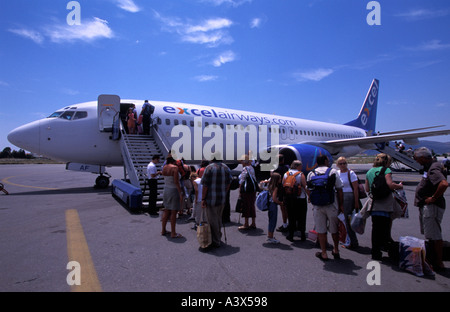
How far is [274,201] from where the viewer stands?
15.7ft

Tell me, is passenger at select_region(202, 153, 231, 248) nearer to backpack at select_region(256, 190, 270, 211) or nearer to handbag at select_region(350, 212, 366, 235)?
backpack at select_region(256, 190, 270, 211)

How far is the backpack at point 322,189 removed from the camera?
12.9ft

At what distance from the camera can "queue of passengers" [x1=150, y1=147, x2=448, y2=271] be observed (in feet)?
12.1

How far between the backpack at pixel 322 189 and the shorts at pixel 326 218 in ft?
0.40

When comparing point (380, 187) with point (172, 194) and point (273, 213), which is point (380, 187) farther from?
point (172, 194)

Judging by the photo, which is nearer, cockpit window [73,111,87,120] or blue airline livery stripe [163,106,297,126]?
cockpit window [73,111,87,120]

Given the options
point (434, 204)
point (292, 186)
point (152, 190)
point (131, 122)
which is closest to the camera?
point (434, 204)

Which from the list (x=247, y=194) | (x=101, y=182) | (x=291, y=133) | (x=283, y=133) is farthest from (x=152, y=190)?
(x=291, y=133)

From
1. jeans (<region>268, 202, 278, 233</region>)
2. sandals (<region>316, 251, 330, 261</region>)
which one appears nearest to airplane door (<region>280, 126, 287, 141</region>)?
jeans (<region>268, 202, 278, 233</region>)

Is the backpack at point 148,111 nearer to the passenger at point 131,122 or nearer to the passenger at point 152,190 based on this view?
the passenger at point 131,122

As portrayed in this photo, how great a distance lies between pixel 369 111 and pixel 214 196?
25.7 metres

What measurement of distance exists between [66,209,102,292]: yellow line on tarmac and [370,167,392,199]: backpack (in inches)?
156
